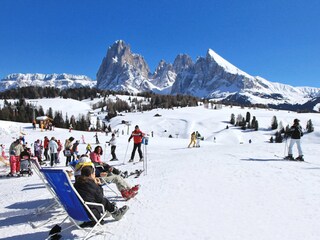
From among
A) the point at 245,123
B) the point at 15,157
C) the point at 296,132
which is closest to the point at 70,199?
the point at 15,157

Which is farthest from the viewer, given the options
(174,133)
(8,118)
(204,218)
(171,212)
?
(174,133)

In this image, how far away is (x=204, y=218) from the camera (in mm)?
6234

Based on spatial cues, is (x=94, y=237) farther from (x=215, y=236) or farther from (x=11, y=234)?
(x=215, y=236)

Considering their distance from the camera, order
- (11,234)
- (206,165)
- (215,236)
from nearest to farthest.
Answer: (215,236) < (11,234) < (206,165)

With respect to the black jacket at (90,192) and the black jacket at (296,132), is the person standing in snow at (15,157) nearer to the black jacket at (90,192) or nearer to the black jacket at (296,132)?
the black jacket at (90,192)

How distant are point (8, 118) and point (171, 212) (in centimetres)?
11798

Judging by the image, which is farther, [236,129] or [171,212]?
[236,129]

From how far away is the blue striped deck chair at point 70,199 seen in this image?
5.18 metres

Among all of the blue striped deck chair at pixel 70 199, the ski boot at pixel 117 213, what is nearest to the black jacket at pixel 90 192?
the blue striped deck chair at pixel 70 199

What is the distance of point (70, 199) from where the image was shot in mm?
5266

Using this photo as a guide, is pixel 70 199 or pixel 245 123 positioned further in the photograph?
pixel 245 123

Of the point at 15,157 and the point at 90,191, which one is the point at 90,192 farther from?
the point at 15,157

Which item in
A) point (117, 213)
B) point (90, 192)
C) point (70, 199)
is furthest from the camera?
point (117, 213)

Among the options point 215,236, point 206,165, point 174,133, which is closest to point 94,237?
point 215,236
